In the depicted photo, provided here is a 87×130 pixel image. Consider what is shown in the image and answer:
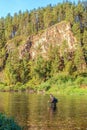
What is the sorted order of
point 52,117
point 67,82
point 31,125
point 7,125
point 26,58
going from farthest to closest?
point 26,58
point 67,82
point 52,117
point 31,125
point 7,125

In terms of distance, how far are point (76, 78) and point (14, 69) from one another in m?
36.0

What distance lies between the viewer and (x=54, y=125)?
1684 inches

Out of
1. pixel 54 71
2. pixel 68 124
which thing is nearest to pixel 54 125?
pixel 68 124

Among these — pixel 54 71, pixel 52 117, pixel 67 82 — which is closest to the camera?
pixel 52 117

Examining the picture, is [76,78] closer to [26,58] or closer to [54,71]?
[54,71]

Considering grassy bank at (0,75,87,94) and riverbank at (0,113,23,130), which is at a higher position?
grassy bank at (0,75,87,94)

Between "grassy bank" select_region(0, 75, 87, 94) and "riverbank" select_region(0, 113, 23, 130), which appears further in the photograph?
"grassy bank" select_region(0, 75, 87, 94)

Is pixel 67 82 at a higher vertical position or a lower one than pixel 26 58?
lower

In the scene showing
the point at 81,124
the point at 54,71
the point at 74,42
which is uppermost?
the point at 74,42

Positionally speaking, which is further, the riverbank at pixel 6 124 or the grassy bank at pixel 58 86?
the grassy bank at pixel 58 86

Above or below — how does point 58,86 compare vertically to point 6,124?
above

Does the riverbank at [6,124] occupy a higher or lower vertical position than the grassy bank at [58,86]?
lower

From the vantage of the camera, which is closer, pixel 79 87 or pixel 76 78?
pixel 79 87

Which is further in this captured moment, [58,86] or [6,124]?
[58,86]
